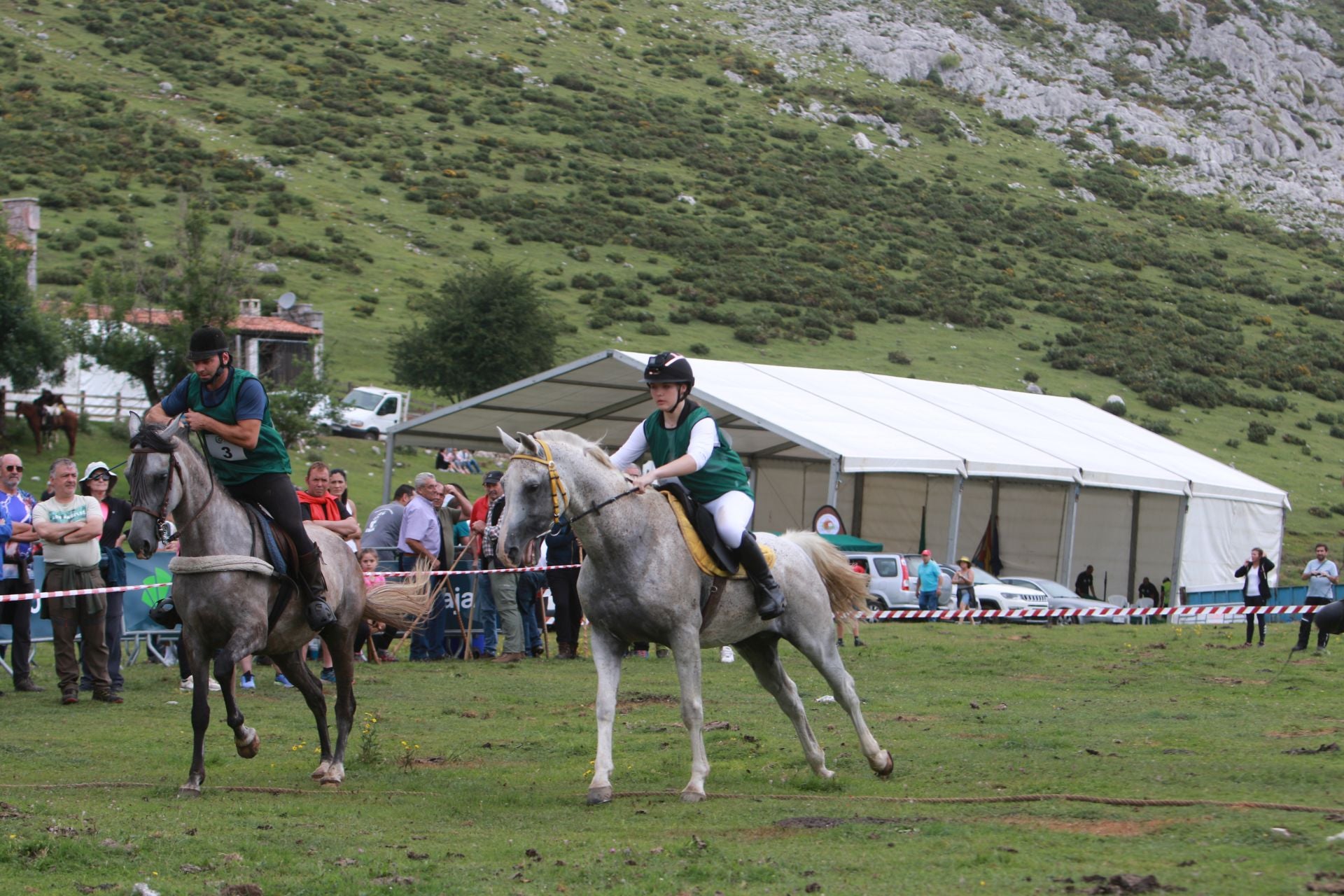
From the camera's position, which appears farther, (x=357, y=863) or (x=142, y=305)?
(x=142, y=305)

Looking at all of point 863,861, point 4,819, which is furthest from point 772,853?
point 4,819

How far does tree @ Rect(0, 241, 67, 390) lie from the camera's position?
40.8 metres

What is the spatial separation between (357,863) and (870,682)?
32.0 ft

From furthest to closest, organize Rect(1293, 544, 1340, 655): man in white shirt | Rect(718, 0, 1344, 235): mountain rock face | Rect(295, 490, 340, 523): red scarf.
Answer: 1. Rect(718, 0, 1344, 235): mountain rock face
2. Rect(1293, 544, 1340, 655): man in white shirt
3. Rect(295, 490, 340, 523): red scarf

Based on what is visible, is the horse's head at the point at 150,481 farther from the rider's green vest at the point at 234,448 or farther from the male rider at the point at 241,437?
the rider's green vest at the point at 234,448

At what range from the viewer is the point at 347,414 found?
4806 cm

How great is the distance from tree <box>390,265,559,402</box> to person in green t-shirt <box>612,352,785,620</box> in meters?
45.5

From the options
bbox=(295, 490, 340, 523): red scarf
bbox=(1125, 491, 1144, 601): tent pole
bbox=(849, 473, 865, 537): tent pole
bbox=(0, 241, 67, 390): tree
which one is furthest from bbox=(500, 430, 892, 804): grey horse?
bbox=(0, 241, 67, 390): tree

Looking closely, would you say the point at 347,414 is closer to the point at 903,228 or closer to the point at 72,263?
the point at 72,263

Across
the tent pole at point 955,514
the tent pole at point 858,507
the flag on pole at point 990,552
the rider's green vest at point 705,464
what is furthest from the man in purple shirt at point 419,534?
the flag on pole at point 990,552

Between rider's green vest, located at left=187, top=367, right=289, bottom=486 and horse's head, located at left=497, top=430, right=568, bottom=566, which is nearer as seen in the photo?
horse's head, located at left=497, top=430, right=568, bottom=566

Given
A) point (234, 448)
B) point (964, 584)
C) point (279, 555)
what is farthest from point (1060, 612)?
point (234, 448)

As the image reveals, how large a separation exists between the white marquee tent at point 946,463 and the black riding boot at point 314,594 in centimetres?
1613

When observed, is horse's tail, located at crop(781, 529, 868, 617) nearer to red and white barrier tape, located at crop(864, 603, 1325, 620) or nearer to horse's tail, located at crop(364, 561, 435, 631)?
horse's tail, located at crop(364, 561, 435, 631)
